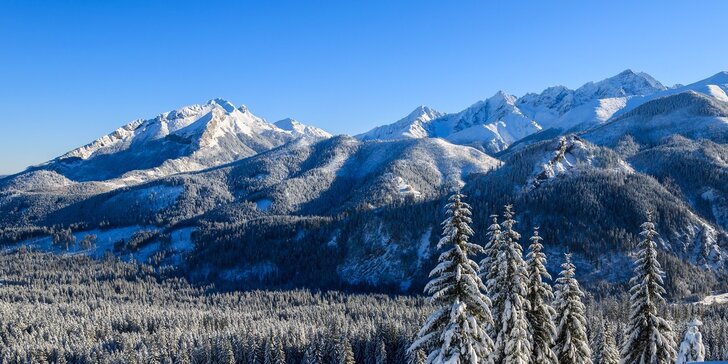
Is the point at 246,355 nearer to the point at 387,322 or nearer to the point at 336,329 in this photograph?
the point at 336,329

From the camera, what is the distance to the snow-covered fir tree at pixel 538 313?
124 feet

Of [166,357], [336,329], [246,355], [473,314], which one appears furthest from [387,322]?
[473,314]

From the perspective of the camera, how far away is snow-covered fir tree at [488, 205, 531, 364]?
34.6 meters

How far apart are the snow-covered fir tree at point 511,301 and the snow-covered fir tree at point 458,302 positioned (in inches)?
181

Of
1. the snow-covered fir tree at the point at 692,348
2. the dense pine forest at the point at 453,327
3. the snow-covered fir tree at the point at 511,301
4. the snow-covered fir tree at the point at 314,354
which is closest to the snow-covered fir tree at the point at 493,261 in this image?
the dense pine forest at the point at 453,327

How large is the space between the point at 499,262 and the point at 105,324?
183438mm

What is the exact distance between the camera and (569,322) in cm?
4166

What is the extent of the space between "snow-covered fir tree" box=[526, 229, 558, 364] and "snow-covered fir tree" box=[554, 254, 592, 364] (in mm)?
2666

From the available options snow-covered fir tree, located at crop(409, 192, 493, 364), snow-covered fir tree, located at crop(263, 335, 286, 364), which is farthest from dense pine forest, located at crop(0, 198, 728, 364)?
snow-covered fir tree, located at crop(263, 335, 286, 364)

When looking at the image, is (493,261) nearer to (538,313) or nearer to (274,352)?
(538,313)

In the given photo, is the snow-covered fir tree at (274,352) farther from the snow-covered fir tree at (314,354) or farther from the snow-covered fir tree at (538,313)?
the snow-covered fir tree at (538,313)

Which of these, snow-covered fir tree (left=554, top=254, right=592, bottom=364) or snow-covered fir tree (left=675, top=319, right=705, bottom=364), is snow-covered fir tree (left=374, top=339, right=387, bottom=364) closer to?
snow-covered fir tree (left=675, top=319, right=705, bottom=364)

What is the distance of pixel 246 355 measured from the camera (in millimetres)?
132875

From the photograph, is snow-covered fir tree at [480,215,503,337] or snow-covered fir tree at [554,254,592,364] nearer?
snow-covered fir tree at [480,215,503,337]
